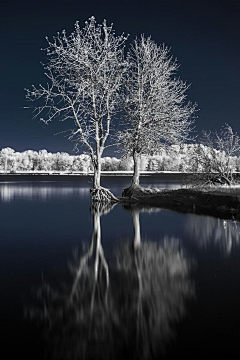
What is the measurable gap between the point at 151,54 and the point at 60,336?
3059 centimetres

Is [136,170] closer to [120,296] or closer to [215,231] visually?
[215,231]

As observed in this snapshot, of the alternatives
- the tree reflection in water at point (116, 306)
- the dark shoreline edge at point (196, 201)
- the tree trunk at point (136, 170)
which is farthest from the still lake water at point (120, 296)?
the tree trunk at point (136, 170)

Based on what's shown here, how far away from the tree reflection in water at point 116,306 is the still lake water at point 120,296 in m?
0.02

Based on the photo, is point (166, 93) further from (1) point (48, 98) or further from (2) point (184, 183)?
(1) point (48, 98)

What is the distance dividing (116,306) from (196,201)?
19.6m

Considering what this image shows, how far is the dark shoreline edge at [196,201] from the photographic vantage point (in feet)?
69.0

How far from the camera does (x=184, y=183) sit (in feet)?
102

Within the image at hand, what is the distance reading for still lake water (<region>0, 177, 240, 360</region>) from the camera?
16.2ft

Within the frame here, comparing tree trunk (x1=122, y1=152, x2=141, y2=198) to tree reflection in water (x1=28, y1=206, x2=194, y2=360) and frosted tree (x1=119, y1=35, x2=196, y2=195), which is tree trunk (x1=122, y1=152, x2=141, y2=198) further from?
tree reflection in water (x1=28, y1=206, x2=194, y2=360)

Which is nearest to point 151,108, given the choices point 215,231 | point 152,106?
point 152,106

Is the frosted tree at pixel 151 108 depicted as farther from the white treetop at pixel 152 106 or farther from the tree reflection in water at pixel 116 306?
the tree reflection in water at pixel 116 306

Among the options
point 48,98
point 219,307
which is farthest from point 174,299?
point 48,98

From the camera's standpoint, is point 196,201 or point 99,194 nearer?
point 196,201

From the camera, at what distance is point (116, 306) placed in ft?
20.4
